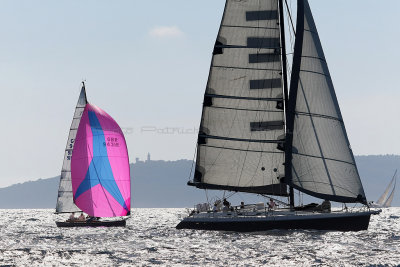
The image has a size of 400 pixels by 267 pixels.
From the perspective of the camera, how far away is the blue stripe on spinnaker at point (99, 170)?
57938 mm

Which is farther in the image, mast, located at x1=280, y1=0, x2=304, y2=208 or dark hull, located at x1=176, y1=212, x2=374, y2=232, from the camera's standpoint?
mast, located at x1=280, y1=0, x2=304, y2=208

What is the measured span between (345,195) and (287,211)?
3.53 meters

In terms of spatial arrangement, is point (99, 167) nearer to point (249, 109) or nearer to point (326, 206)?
point (249, 109)

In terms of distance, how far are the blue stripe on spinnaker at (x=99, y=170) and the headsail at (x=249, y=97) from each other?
11.1 metres

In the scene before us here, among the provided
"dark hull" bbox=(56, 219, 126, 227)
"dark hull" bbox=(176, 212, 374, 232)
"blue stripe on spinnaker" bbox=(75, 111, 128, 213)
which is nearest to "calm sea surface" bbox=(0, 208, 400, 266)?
"dark hull" bbox=(176, 212, 374, 232)

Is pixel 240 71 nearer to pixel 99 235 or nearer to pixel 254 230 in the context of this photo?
pixel 254 230

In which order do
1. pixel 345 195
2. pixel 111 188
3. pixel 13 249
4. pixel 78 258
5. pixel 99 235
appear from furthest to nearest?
1. pixel 111 188
2. pixel 99 235
3. pixel 345 195
4. pixel 13 249
5. pixel 78 258

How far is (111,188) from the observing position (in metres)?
58.3

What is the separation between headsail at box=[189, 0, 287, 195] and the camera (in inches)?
1962

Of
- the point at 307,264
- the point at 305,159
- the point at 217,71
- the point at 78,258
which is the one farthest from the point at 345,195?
the point at 78,258

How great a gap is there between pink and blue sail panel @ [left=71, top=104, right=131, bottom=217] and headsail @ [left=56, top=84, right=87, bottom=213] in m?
5.08

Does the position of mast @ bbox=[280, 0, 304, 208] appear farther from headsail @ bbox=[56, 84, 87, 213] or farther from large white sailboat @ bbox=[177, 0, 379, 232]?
→ headsail @ bbox=[56, 84, 87, 213]

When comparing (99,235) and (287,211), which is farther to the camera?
(99,235)

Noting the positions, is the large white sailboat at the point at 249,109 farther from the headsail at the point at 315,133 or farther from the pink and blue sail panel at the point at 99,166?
the pink and blue sail panel at the point at 99,166
